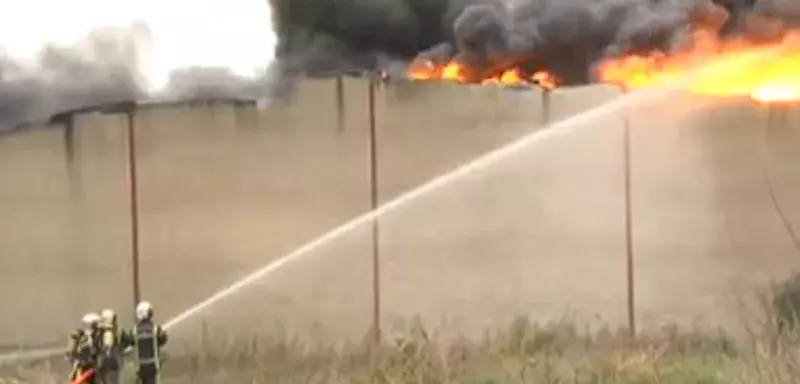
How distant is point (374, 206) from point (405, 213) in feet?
0.36

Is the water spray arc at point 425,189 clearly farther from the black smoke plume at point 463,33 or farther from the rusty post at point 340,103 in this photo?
the rusty post at point 340,103

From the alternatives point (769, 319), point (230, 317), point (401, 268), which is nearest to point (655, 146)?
point (769, 319)

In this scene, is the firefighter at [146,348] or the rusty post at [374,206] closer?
the firefighter at [146,348]

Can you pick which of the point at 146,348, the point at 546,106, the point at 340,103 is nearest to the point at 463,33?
the point at 546,106

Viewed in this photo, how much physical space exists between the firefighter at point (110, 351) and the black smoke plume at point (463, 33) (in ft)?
3.68

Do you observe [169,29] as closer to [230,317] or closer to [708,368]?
[230,317]

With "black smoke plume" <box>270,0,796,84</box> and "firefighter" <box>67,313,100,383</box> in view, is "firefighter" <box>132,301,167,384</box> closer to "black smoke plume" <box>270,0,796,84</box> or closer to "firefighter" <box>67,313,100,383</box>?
"firefighter" <box>67,313,100,383</box>

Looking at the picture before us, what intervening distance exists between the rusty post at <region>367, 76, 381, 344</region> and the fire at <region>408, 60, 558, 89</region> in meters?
0.17

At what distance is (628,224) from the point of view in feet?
12.1

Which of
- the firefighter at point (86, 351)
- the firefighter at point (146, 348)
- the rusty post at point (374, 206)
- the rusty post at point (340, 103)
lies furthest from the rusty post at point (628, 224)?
the firefighter at point (86, 351)

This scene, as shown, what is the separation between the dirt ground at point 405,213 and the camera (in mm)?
3566

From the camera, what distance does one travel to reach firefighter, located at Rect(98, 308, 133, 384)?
114 inches

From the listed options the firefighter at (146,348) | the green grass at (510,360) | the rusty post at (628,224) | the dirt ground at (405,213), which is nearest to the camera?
the firefighter at (146,348)

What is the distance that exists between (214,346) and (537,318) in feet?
3.68
